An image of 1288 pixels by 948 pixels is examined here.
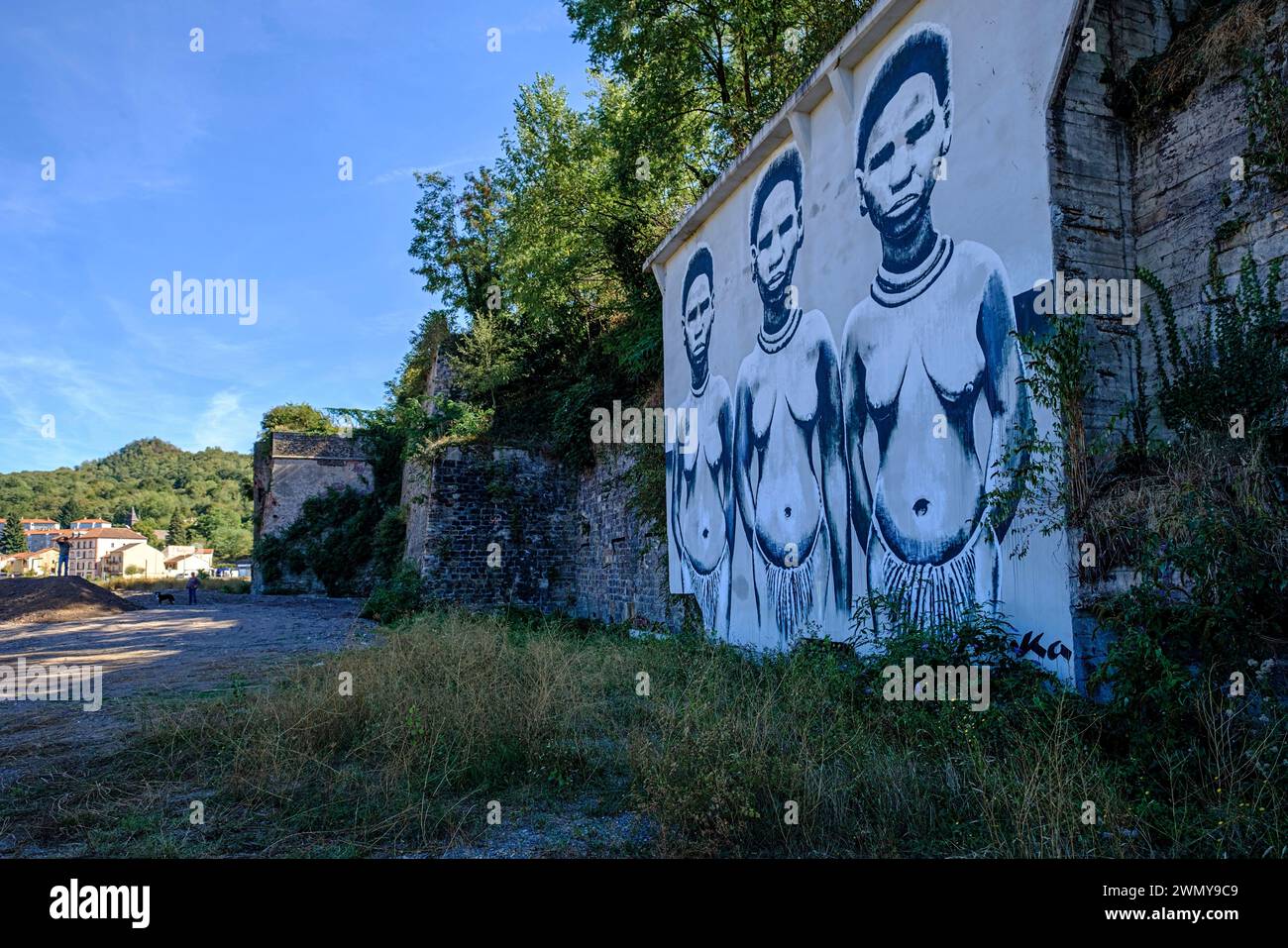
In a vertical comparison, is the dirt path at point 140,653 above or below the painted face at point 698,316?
below

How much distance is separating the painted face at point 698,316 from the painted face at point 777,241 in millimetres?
1579

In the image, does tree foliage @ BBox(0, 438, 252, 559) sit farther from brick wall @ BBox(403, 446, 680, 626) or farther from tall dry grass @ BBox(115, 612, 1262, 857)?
tall dry grass @ BBox(115, 612, 1262, 857)

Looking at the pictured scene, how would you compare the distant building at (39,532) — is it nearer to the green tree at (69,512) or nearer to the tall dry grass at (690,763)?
the green tree at (69,512)

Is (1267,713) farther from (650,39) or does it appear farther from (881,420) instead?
(650,39)

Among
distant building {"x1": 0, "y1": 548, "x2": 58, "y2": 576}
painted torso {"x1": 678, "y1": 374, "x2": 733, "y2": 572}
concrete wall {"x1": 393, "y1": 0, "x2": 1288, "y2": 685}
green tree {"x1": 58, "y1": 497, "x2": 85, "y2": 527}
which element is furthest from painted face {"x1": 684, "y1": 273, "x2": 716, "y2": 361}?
green tree {"x1": 58, "y1": 497, "x2": 85, "y2": 527}

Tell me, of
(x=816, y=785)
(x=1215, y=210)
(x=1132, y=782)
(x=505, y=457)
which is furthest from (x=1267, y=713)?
(x=505, y=457)

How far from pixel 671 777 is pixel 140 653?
36.9 ft

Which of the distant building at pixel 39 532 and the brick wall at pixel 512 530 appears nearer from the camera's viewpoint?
the brick wall at pixel 512 530

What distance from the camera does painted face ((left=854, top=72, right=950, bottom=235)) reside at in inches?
253

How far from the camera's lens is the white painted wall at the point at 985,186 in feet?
17.1

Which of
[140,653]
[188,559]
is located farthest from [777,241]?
[188,559]

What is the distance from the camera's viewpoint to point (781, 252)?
916cm

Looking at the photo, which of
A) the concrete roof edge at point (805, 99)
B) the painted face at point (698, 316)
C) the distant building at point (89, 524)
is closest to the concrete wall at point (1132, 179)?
the concrete roof edge at point (805, 99)
